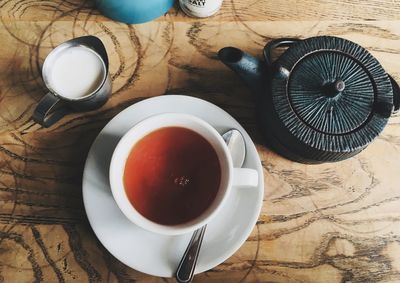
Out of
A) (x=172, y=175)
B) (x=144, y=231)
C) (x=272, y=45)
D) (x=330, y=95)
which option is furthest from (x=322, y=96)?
(x=144, y=231)

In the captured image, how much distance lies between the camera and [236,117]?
100 cm

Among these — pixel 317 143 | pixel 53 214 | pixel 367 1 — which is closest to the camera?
pixel 317 143

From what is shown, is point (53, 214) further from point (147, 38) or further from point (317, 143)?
point (317, 143)

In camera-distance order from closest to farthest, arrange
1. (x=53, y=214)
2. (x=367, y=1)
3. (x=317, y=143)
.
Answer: (x=317, y=143), (x=53, y=214), (x=367, y=1)

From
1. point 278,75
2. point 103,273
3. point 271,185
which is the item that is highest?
point 278,75

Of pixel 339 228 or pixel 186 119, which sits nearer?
pixel 186 119

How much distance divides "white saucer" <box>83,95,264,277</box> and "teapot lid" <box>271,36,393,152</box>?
120mm

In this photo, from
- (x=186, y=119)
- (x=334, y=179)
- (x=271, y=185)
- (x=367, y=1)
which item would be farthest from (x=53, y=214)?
(x=367, y=1)

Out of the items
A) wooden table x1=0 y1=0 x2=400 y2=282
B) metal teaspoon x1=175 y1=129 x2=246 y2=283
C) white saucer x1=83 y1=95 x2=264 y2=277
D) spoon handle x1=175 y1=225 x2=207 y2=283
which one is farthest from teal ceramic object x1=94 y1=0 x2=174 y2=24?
spoon handle x1=175 y1=225 x2=207 y2=283

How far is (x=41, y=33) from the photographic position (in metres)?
1.03

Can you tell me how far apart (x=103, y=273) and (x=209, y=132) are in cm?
35

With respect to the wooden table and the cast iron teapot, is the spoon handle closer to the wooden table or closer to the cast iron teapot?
the wooden table

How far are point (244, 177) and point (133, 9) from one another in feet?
1.38

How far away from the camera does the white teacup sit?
0.82 m
